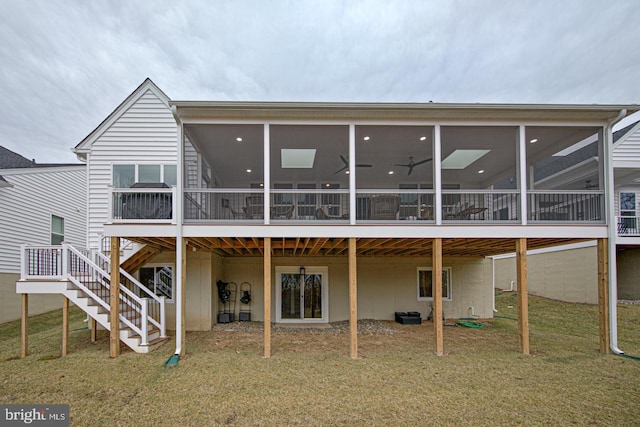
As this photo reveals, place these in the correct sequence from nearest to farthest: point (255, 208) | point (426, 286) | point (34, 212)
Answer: point (255, 208) → point (426, 286) → point (34, 212)

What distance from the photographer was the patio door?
11312 millimetres

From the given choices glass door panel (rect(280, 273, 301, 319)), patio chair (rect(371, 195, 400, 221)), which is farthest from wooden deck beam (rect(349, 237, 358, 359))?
glass door panel (rect(280, 273, 301, 319))

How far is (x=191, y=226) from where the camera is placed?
7.25m

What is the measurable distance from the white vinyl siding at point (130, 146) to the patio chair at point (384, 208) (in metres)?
6.50

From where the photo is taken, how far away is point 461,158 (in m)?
10.3

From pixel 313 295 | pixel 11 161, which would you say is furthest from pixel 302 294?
pixel 11 161

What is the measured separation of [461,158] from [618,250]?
10266 millimetres

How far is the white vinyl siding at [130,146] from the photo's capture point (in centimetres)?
1048

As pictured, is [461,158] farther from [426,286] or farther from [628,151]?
[628,151]

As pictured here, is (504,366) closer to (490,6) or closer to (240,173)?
(240,173)

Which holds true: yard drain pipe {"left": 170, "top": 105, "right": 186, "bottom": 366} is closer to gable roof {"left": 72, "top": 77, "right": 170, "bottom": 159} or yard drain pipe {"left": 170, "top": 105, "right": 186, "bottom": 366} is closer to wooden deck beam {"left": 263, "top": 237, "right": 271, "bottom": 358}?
wooden deck beam {"left": 263, "top": 237, "right": 271, "bottom": 358}

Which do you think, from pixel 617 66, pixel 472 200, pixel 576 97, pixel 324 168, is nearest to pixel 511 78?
pixel 576 97

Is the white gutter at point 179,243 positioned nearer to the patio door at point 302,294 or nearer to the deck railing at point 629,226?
the patio door at point 302,294

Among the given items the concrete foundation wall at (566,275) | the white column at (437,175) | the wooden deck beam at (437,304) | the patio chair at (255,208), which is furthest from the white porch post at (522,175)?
the concrete foundation wall at (566,275)
